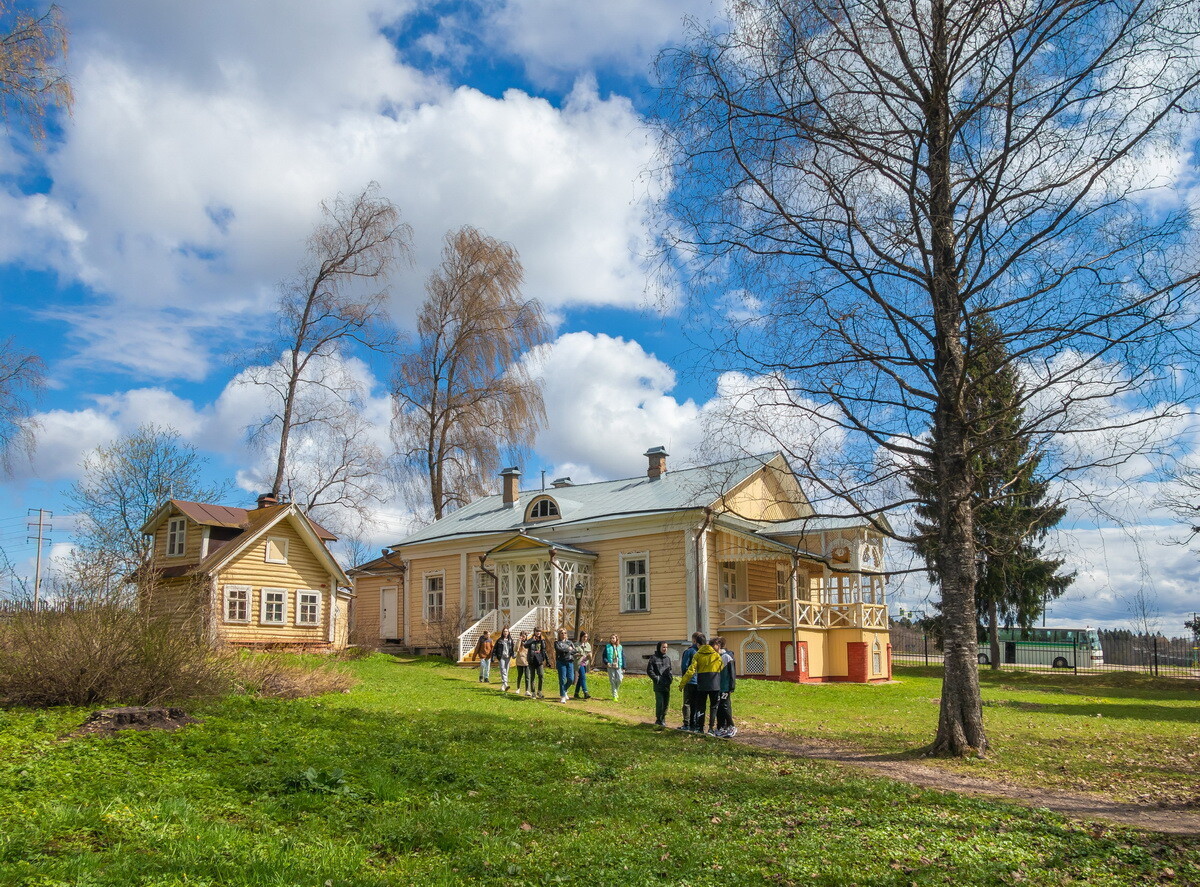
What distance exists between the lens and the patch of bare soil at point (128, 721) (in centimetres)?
861

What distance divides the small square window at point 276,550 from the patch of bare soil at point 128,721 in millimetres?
18844

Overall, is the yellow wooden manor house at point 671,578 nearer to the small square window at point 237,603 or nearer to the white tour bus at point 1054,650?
the small square window at point 237,603

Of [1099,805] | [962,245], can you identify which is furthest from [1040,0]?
[1099,805]

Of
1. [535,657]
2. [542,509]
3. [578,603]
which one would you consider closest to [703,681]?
[535,657]

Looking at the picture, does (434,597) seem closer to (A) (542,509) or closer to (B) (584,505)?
(A) (542,509)

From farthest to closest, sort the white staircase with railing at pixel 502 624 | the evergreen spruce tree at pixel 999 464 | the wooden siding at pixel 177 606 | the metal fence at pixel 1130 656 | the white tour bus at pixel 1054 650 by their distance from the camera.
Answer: the white tour bus at pixel 1054 650 → the metal fence at pixel 1130 656 → the white staircase with railing at pixel 502 624 → the evergreen spruce tree at pixel 999 464 → the wooden siding at pixel 177 606

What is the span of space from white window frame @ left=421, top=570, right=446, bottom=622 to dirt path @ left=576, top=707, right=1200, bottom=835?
20.2 metres

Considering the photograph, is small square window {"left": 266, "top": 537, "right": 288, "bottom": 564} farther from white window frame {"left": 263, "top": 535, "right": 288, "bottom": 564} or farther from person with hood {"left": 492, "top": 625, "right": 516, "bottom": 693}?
person with hood {"left": 492, "top": 625, "right": 516, "bottom": 693}

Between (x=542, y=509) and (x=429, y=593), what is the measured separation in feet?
18.9

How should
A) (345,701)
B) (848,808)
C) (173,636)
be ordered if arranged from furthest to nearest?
(345,701) < (173,636) < (848,808)

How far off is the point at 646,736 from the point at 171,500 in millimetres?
20928

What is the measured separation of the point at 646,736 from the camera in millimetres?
12961

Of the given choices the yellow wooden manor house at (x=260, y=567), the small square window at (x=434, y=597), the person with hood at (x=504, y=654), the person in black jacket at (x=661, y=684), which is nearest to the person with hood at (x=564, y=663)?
the person with hood at (x=504, y=654)

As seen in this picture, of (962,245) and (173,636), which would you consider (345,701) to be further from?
(962,245)
